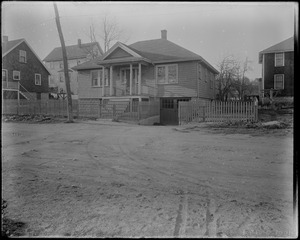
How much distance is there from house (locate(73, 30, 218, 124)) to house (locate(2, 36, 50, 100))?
1291 centimetres

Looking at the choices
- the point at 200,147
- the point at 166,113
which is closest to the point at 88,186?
the point at 200,147

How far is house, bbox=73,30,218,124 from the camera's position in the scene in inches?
870

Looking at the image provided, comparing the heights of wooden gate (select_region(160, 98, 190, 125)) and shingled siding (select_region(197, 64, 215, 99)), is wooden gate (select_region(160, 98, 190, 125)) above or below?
below

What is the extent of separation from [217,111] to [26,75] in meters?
28.3

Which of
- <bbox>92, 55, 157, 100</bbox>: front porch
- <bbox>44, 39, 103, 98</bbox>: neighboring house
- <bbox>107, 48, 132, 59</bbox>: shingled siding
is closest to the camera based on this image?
<bbox>92, 55, 157, 100</bbox>: front porch

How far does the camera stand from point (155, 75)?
76.4 ft

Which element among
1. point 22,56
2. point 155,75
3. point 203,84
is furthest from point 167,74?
point 22,56

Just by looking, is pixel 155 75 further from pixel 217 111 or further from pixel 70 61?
pixel 70 61

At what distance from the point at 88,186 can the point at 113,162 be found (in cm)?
192

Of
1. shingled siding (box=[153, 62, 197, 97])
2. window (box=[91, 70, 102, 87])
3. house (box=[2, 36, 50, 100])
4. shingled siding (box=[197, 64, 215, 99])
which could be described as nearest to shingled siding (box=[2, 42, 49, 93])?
house (box=[2, 36, 50, 100])

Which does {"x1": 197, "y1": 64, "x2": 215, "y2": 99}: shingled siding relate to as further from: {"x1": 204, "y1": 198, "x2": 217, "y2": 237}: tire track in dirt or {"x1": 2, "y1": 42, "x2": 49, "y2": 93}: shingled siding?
{"x1": 2, "y1": 42, "x2": 49, "y2": 93}: shingled siding

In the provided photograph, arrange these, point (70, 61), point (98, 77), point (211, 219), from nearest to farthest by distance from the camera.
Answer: point (211, 219) → point (98, 77) → point (70, 61)

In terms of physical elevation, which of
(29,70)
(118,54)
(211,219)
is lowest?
(211,219)

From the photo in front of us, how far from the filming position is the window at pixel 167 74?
2266 centimetres
